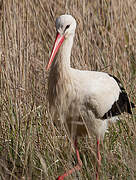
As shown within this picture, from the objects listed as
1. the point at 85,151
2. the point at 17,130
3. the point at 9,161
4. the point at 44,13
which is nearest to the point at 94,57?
the point at 44,13

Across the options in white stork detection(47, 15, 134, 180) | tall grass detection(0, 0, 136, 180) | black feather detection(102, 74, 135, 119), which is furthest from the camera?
black feather detection(102, 74, 135, 119)

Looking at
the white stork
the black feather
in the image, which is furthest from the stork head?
the black feather

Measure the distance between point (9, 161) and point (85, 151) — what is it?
0.82 m

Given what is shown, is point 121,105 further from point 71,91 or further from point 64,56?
point 64,56

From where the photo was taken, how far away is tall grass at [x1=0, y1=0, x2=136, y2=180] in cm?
308

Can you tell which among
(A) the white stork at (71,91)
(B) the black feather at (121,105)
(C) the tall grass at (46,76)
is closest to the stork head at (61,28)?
(A) the white stork at (71,91)

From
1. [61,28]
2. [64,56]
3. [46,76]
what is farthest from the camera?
[46,76]

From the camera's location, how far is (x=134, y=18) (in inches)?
183

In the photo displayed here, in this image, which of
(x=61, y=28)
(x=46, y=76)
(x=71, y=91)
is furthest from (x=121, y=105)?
(x=61, y=28)

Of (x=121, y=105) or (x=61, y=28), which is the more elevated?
(x=61, y=28)

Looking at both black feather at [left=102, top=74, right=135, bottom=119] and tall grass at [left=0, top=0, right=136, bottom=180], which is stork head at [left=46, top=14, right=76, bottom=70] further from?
black feather at [left=102, top=74, right=135, bottom=119]

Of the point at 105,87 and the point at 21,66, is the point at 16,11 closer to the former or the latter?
the point at 21,66

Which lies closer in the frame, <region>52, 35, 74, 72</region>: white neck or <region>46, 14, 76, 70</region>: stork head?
<region>46, 14, 76, 70</region>: stork head

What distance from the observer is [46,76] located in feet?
13.6
